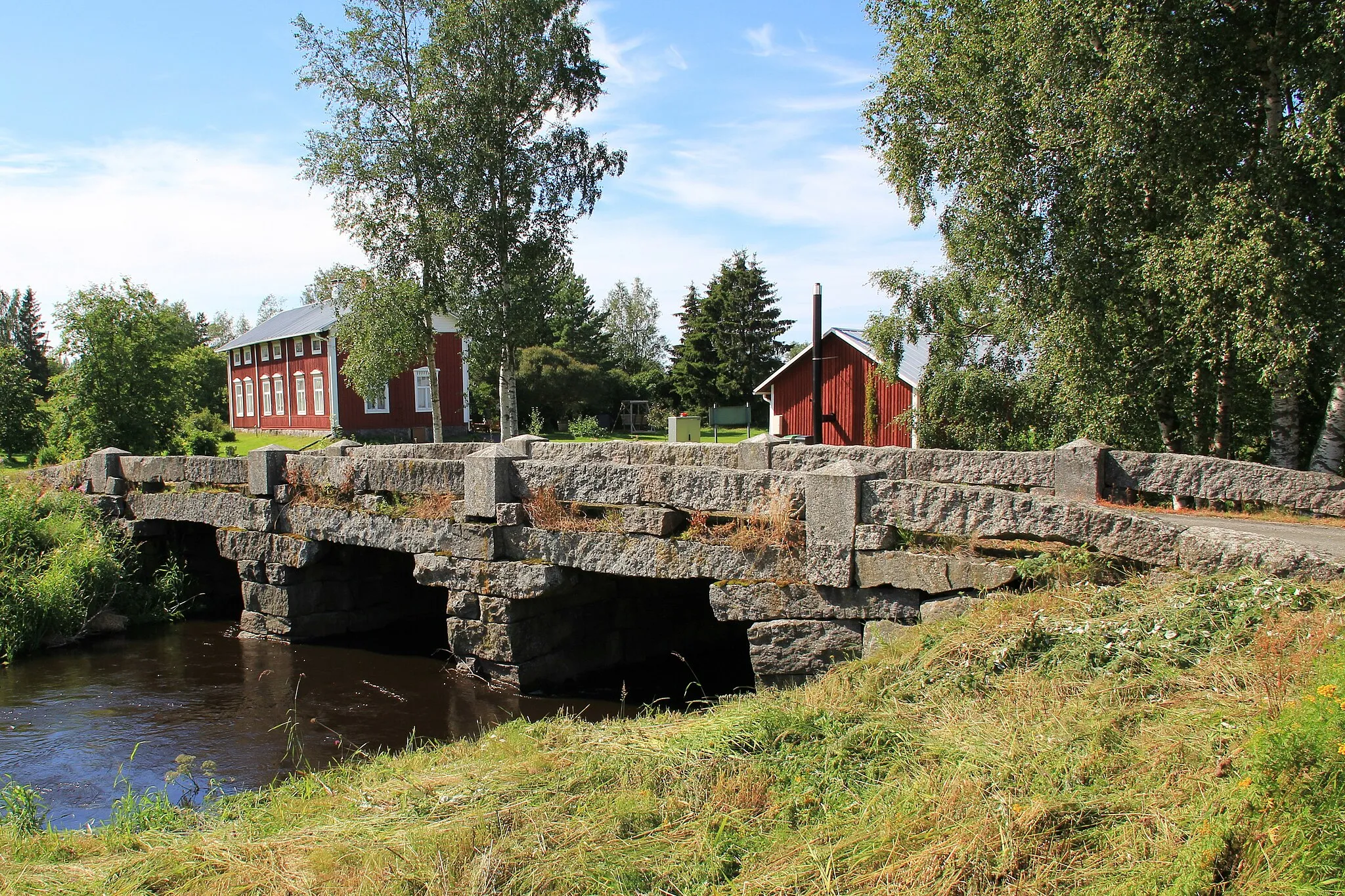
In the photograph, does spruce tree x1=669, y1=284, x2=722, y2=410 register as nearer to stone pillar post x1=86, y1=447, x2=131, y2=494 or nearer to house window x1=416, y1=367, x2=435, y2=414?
house window x1=416, y1=367, x2=435, y2=414

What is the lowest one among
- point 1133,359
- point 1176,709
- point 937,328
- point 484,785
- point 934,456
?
point 484,785

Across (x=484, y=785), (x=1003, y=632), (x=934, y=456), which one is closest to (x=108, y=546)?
(x=484, y=785)

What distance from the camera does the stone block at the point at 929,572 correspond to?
6.04 m

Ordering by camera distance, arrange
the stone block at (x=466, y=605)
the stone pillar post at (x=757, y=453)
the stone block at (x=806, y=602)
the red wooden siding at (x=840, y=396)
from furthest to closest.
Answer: the red wooden siding at (x=840, y=396), the stone pillar post at (x=757, y=453), the stone block at (x=466, y=605), the stone block at (x=806, y=602)

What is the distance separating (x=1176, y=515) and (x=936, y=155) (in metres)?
9.56

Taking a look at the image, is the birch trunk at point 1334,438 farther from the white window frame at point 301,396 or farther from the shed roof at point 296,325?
the white window frame at point 301,396

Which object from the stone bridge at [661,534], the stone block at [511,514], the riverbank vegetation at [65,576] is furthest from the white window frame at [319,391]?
the stone block at [511,514]

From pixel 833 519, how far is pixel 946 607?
3.52 feet

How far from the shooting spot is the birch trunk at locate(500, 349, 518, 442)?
24.1 m

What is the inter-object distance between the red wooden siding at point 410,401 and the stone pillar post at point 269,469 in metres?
25.6

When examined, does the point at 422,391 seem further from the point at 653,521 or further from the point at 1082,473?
the point at 1082,473

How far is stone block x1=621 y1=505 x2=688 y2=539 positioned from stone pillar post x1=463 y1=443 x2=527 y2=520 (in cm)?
152

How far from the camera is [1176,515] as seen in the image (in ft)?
29.7

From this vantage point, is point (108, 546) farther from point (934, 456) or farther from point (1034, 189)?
point (1034, 189)
